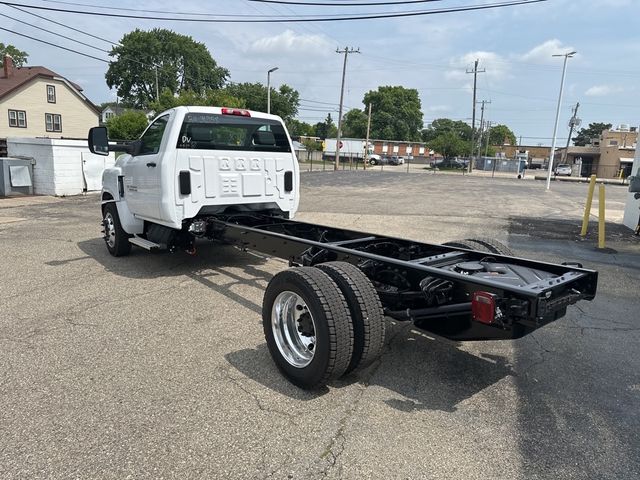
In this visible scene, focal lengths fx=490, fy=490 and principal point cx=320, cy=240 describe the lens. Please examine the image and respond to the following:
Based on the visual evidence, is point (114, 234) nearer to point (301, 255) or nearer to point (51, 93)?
point (301, 255)

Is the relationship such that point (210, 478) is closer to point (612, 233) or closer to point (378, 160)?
point (612, 233)

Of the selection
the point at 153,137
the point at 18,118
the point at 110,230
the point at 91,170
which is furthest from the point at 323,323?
the point at 18,118

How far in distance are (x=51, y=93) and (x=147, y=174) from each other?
157ft

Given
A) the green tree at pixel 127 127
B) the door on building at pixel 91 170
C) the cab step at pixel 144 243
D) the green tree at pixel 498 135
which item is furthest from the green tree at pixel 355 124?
the cab step at pixel 144 243

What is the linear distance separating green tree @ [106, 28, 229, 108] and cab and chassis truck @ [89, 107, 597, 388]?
91.2 m

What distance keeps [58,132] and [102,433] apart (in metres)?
51.8

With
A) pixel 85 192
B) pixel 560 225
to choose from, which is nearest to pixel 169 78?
pixel 85 192

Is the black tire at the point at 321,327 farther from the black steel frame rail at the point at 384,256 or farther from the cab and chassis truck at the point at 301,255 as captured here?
the black steel frame rail at the point at 384,256

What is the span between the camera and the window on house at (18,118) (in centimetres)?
4326

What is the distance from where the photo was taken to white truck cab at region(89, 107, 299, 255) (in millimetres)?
6234

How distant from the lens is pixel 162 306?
5508 millimetres

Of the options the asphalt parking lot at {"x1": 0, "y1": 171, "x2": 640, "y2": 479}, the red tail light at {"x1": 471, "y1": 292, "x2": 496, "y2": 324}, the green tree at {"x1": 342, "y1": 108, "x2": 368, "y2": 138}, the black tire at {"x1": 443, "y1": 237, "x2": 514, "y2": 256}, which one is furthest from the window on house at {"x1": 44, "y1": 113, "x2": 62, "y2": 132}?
the green tree at {"x1": 342, "y1": 108, "x2": 368, "y2": 138}

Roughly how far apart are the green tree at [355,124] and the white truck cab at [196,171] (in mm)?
106813

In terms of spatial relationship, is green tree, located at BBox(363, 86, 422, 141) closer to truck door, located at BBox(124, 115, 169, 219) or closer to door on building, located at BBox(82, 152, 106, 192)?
door on building, located at BBox(82, 152, 106, 192)
